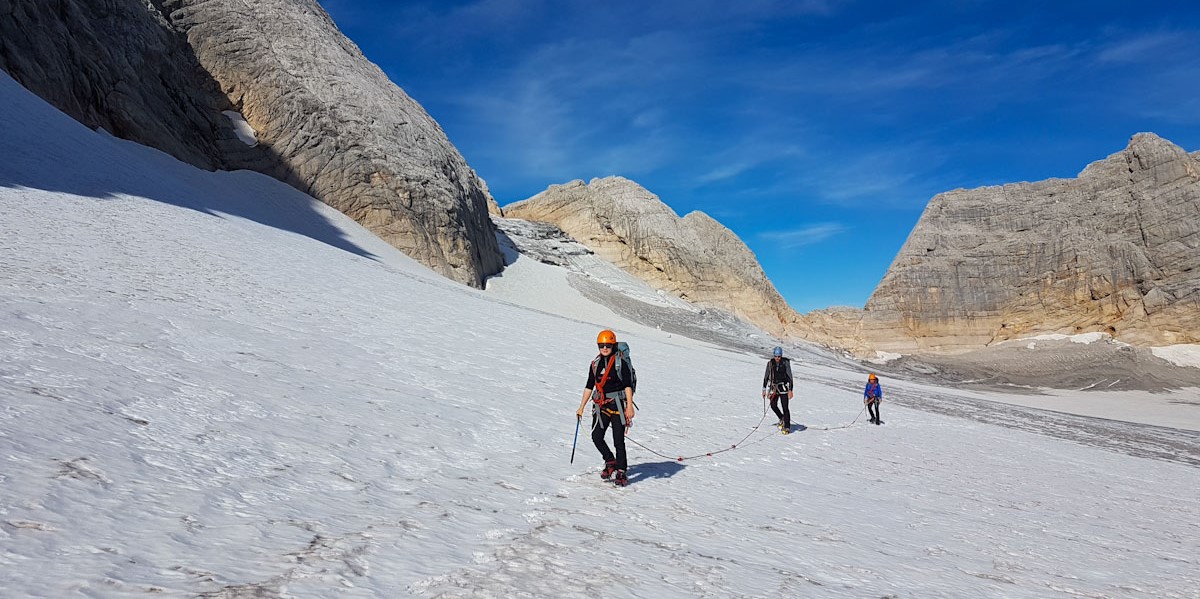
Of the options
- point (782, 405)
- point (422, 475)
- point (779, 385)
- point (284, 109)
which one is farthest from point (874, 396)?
point (284, 109)

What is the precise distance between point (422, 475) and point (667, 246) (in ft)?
196

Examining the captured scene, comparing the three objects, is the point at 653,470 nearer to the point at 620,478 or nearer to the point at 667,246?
the point at 620,478

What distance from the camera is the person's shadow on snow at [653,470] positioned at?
23.1ft

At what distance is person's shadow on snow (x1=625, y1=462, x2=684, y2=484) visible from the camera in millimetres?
7043

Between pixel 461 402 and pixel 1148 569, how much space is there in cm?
784

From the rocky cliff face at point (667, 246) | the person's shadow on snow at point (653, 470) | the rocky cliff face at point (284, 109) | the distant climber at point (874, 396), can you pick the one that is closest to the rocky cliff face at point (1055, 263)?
the rocky cliff face at point (667, 246)

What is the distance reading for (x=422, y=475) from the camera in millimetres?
5773

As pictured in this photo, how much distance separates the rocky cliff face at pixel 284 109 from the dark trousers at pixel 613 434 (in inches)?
1167

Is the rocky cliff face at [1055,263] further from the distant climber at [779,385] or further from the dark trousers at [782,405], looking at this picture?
the dark trousers at [782,405]

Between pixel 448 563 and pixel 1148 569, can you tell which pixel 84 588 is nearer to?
pixel 448 563

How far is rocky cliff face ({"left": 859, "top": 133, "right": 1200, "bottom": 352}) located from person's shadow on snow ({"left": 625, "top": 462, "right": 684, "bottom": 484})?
66262 mm

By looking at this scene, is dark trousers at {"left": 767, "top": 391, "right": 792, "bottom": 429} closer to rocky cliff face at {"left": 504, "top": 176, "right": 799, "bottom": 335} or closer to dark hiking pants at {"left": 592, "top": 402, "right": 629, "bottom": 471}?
dark hiking pants at {"left": 592, "top": 402, "right": 629, "bottom": 471}

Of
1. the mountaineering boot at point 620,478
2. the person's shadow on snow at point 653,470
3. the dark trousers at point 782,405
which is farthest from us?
the dark trousers at point 782,405

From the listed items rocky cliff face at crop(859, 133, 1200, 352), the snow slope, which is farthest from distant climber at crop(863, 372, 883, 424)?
rocky cliff face at crop(859, 133, 1200, 352)
